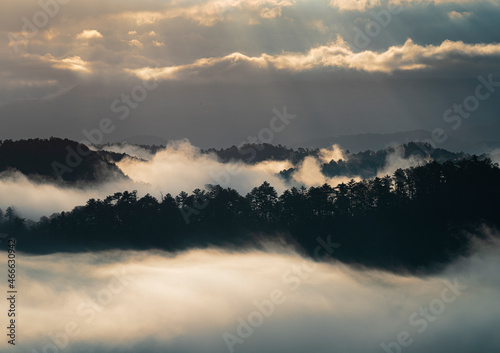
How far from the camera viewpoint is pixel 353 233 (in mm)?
192750

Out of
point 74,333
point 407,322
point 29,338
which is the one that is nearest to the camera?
point 29,338

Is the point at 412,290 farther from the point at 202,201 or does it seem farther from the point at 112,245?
the point at 112,245

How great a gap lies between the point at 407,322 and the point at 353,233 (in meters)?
33.1

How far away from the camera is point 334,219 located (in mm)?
191500

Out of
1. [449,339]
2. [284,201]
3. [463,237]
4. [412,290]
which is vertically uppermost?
[284,201]

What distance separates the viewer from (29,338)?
15825 cm

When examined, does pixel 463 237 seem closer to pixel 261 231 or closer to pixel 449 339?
pixel 449 339

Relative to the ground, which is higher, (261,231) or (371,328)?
(261,231)

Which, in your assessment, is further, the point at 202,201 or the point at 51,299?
the point at 202,201

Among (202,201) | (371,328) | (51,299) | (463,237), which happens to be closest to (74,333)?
(51,299)

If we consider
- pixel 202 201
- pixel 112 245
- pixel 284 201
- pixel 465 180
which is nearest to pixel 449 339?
pixel 465 180

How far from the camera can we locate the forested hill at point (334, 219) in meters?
191

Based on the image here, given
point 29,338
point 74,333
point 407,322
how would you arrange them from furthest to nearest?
point 407,322
point 74,333
point 29,338

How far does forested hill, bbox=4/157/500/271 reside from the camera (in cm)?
19100
